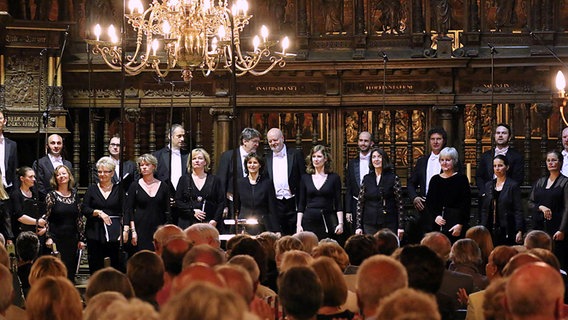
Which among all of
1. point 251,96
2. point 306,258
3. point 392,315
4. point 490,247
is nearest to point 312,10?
point 251,96

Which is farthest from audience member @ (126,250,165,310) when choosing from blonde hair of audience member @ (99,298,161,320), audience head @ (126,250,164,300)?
blonde hair of audience member @ (99,298,161,320)

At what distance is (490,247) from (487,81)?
192 inches

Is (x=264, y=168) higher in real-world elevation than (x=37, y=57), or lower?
lower

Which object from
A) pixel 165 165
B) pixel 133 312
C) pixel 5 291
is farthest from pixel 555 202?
pixel 133 312

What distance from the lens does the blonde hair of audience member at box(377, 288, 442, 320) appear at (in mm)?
2916

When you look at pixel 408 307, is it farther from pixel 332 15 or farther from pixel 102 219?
pixel 332 15

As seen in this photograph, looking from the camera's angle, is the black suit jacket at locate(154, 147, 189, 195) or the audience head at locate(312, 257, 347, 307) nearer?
the audience head at locate(312, 257, 347, 307)

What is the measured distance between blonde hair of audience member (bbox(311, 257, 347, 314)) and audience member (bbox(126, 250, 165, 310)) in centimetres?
73

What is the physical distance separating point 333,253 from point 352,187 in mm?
4579

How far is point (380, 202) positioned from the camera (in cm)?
991

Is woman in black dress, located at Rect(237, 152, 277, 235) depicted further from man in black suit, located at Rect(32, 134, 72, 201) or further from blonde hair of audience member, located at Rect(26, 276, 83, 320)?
blonde hair of audience member, located at Rect(26, 276, 83, 320)

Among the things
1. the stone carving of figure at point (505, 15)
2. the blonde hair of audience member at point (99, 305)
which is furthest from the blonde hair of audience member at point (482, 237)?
the stone carving of figure at point (505, 15)

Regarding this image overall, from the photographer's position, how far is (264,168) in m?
10.0

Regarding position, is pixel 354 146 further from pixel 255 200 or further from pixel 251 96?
pixel 255 200
